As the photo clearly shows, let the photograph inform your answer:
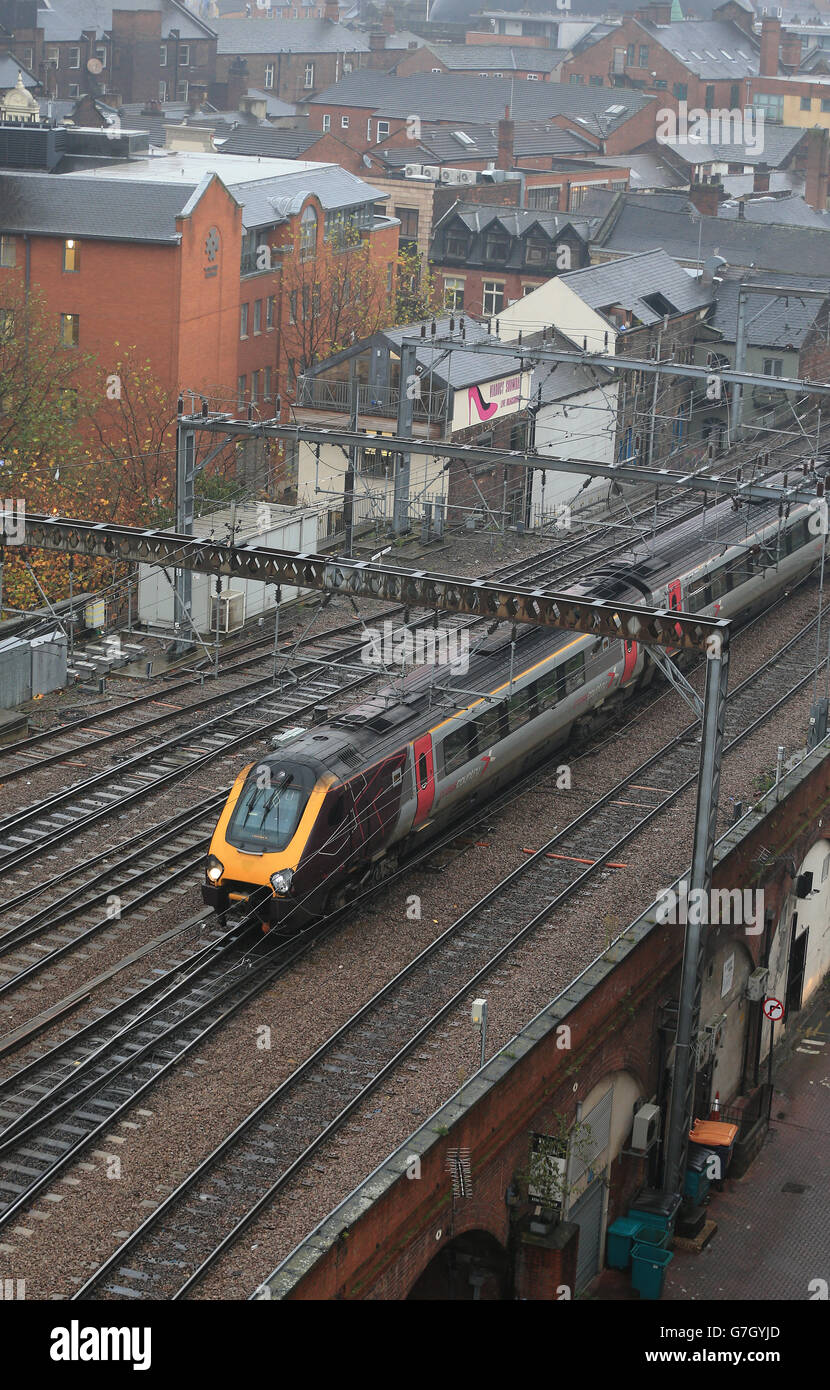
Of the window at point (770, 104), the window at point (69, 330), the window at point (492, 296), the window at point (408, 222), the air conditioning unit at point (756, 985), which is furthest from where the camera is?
the window at point (770, 104)

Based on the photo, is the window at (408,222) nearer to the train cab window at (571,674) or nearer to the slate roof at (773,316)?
the slate roof at (773,316)

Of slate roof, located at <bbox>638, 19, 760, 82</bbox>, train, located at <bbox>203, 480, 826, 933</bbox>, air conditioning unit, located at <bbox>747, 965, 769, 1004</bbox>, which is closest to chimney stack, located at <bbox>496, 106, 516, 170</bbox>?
slate roof, located at <bbox>638, 19, 760, 82</bbox>

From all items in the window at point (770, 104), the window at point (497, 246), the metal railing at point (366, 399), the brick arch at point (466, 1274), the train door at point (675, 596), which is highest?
the window at point (770, 104)

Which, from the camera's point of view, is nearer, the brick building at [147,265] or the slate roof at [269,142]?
the brick building at [147,265]

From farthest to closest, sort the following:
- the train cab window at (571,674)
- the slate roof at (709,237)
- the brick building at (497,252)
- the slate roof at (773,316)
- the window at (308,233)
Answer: the slate roof at (709,237) < the brick building at (497,252) < the slate roof at (773,316) < the window at (308,233) < the train cab window at (571,674)

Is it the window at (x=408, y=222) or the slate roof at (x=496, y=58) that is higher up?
the slate roof at (x=496, y=58)

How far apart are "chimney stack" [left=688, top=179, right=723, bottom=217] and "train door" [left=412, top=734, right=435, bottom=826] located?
5693 cm

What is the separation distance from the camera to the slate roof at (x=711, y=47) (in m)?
118

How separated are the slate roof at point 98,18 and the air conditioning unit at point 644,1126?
96.9 meters

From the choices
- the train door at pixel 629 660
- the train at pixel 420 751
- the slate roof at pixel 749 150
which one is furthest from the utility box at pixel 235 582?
the slate roof at pixel 749 150

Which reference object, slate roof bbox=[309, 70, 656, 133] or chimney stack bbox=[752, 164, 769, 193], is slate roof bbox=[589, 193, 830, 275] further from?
slate roof bbox=[309, 70, 656, 133]

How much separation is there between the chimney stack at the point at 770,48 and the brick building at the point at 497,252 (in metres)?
54.0
